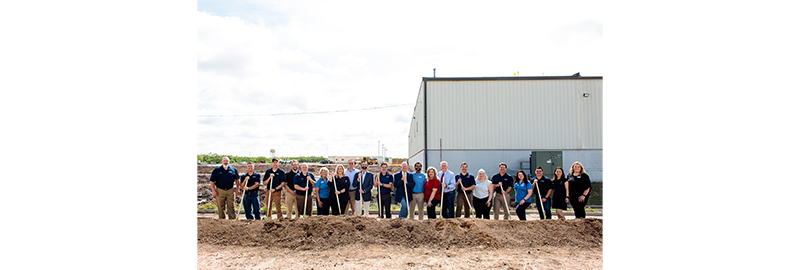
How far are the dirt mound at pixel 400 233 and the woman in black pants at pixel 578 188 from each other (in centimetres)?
69

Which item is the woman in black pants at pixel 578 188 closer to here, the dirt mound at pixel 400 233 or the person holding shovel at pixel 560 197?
the person holding shovel at pixel 560 197

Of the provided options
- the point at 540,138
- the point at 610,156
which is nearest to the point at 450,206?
the point at 610,156

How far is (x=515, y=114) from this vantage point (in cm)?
1678

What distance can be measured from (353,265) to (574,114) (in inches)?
563

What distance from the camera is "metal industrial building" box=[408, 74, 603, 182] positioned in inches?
647

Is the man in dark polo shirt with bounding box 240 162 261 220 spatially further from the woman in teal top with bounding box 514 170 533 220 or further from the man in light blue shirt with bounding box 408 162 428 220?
the woman in teal top with bounding box 514 170 533 220

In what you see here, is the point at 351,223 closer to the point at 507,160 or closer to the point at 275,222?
the point at 275,222

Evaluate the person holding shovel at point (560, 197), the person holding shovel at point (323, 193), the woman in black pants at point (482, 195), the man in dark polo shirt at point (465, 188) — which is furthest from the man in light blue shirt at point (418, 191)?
the person holding shovel at point (560, 197)

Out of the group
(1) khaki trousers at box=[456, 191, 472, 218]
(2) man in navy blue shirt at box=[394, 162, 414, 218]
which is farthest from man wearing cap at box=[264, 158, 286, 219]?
(1) khaki trousers at box=[456, 191, 472, 218]

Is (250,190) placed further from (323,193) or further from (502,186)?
(502,186)

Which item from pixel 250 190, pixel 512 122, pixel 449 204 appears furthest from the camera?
pixel 512 122

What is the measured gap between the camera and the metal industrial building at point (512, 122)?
1644 cm

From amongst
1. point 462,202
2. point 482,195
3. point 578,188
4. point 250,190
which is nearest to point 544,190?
point 578,188

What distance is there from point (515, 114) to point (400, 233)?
11.2 metres
